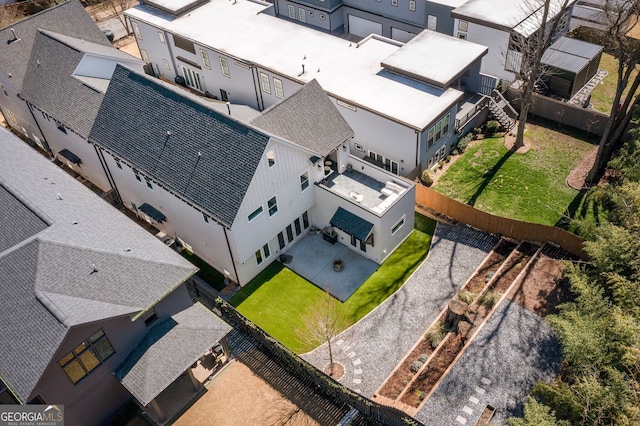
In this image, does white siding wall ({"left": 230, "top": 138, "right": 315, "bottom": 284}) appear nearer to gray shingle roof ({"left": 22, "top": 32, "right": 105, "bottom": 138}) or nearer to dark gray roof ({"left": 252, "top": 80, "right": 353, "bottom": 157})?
dark gray roof ({"left": 252, "top": 80, "right": 353, "bottom": 157})

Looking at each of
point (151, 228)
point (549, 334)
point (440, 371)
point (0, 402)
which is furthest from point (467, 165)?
point (0, 402)

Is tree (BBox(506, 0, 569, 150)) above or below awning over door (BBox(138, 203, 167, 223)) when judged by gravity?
above

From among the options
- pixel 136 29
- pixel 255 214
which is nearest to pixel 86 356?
pixel 255 214

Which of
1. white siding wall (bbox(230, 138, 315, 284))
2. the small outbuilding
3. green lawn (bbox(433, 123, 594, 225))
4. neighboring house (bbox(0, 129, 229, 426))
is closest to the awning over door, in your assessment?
neighboring house (bbox(0, 129, 229, 426))

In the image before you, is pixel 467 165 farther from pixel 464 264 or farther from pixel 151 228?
pixel 151 228

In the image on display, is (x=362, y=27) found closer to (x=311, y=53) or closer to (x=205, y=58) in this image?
(x=311, y=53)

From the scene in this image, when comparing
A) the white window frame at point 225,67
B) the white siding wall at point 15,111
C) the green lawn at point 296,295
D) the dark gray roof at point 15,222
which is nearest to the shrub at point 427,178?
the green lawn at point 296,295

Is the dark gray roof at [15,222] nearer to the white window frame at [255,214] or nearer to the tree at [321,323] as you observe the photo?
the white window frame at [255,214]
